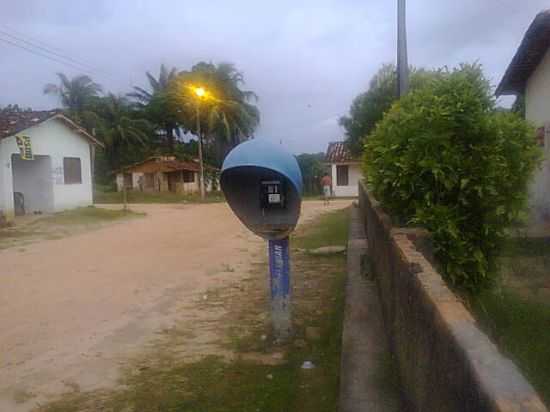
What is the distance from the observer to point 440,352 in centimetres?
234

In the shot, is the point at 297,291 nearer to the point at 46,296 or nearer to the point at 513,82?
the point at 46,296

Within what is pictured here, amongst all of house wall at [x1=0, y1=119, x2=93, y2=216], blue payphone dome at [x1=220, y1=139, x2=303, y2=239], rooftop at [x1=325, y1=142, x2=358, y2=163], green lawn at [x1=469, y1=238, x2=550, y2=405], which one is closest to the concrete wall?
green lawn at [x1=469, y1=238, x2=550, y2=405]

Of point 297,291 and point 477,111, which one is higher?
point 477,111

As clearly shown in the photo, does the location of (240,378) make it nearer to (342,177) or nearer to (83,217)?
(83,217)

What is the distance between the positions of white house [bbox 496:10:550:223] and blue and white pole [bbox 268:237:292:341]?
676 centimetres

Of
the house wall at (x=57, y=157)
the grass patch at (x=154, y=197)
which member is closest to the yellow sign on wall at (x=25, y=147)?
the house wall at (x=57, y=157)

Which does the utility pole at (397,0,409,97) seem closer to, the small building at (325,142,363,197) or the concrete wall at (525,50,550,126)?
the concrete wall at (525,50,550,126)

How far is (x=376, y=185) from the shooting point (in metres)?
5.53

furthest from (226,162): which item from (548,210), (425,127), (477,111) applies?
(548,210)

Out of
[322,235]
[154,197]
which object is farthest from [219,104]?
[322,235]

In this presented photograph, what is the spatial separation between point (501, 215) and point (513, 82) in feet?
32.7

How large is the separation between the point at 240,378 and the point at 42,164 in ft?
71.9

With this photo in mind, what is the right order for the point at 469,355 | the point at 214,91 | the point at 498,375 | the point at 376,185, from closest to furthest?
the point at 498,375
the point at 469,355
the point at 376,185
the point at 214,91

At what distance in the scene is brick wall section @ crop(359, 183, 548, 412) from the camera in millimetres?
1674
